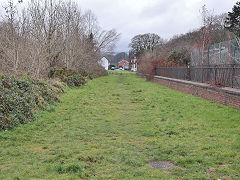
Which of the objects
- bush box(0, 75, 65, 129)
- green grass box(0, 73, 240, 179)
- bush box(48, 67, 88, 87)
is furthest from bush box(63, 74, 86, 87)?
green grass box(0, 73, 240, 179)

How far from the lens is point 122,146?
18.7 ft

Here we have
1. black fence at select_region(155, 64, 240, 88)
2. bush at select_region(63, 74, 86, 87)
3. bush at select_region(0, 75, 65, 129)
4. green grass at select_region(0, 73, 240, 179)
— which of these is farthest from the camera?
bush at select_region(63, 74, 86, 87)

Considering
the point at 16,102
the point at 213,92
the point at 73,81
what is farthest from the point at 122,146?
the point at 73,81

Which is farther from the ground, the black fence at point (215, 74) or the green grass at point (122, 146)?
the black fence at point (215, 74)

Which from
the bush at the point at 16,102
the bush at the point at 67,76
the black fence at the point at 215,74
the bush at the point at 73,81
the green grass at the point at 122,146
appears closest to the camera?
the green grass at the point at 122,146

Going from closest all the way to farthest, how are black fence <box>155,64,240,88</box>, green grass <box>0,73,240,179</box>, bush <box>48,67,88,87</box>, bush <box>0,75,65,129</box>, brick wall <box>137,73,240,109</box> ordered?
green grass <box>0,73,240,179</box>, bush <box>0,75,65,129</box>, brick wall <box>137,73,240,109</box>, black fence <box>155,64,240,88</box>, bush <box>48,67,88,87</box>

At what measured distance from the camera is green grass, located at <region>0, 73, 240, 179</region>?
13.8 feet

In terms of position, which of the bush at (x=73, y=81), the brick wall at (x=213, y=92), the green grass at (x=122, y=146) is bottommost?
the green grass at (x=122, y=146)

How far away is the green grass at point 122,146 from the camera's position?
4207 millimetres

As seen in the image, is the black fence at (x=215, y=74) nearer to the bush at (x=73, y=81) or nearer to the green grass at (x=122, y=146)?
the green grass at (x=122, y=146)

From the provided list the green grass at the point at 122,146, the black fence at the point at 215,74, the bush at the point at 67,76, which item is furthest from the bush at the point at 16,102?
the bush at the point at 67,76

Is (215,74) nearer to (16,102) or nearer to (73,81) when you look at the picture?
(16,102)

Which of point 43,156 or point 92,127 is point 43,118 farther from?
point 43,156

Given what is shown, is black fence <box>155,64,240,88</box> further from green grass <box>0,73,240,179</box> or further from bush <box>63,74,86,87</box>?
bush <box>63,74,86,87</box>
